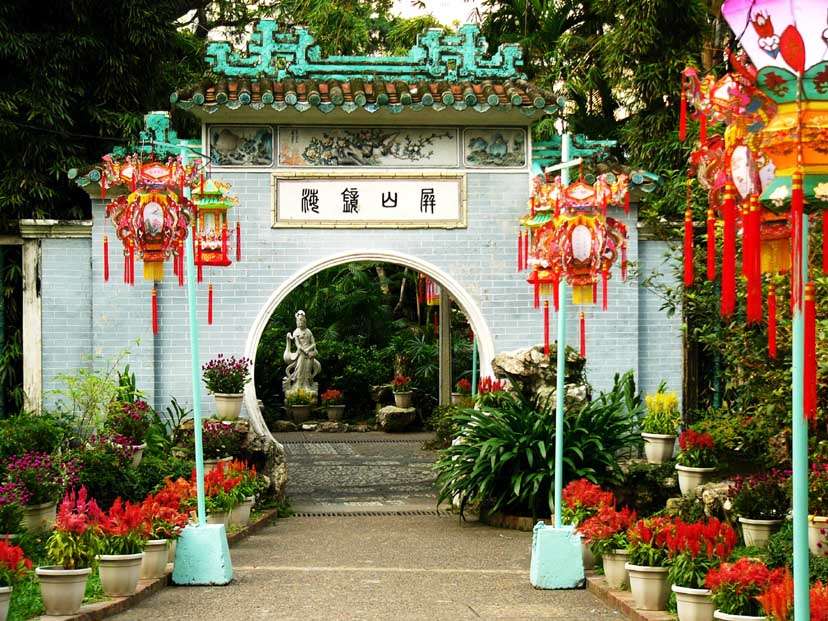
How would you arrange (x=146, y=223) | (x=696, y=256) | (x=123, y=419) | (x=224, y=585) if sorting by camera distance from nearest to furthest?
(x=224, y=585) → (x=146, y=223) → (x=696, y=256) → (x=123, y=419)

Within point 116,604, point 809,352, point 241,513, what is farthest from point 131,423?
point 809,352

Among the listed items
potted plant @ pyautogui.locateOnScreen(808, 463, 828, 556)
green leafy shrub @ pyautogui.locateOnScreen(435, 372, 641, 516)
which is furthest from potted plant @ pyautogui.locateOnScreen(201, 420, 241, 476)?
potted plant @ pyautogui.locateOnScreen(808, 463, 828, 556)

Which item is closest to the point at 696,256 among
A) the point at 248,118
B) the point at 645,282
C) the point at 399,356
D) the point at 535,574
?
the point at 645,282

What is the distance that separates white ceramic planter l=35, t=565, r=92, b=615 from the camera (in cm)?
779

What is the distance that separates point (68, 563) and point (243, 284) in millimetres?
6391

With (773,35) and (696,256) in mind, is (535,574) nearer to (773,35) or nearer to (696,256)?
(696,256)

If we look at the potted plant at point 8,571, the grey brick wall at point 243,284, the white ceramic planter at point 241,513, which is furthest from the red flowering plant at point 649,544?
the grey brick wall at point 243,284

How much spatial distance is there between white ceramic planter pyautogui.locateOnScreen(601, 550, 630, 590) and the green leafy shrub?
294 cm

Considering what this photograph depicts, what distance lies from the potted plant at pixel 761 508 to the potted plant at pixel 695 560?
3.77 ft

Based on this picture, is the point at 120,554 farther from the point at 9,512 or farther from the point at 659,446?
the point at 659,446

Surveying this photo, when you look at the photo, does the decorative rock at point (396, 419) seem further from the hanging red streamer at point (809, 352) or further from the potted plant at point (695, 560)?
the hanging red streamer at point (809, 352)

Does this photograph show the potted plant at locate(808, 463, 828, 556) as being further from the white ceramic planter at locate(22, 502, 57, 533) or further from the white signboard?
the white signboard

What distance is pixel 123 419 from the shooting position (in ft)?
42.3

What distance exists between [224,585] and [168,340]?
16.4 feet
